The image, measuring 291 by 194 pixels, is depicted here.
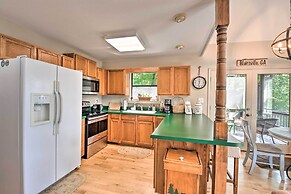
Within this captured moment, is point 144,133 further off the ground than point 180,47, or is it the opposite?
point 180,47

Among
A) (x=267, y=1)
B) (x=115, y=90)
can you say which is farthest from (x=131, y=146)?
(x=267, y=1)

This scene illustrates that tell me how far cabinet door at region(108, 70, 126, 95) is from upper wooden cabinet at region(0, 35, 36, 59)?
7.70 feet

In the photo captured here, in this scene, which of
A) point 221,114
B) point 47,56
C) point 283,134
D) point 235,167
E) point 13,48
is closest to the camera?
point 221,114

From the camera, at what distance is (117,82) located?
4707 millimetres

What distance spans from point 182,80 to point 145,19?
2122 millimetres

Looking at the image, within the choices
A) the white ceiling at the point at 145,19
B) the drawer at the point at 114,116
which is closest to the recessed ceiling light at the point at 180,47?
the white ceiling at the point at 145,19

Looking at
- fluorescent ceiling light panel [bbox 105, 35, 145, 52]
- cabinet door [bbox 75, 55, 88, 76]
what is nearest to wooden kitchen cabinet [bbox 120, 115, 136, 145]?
cabinet door [bbox 75, 55, 88, 76]

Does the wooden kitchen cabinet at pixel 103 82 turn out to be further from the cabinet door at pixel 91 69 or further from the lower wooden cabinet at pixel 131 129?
the lower wooden cabinet at pixel 131 129

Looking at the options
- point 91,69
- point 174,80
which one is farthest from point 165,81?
point 91,69

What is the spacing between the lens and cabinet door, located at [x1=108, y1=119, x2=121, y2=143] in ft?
14.1

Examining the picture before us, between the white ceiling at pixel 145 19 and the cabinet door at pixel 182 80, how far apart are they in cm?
64

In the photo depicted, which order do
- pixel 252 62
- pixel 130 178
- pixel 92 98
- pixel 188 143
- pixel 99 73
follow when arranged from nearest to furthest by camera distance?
pixel 188 143 < pixel 130 178 < pixel 252 62 < pixel 99 73 < pixel 92 98

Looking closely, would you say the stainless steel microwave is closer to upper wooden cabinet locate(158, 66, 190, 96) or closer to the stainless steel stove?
the stainless steel stove

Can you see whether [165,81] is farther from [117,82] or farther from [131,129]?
[131,129]
